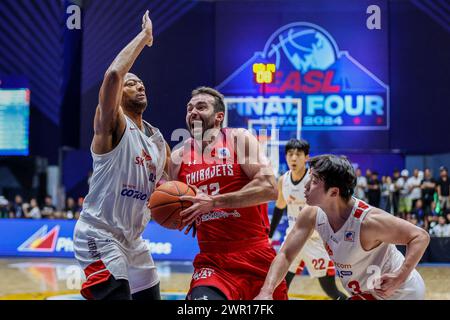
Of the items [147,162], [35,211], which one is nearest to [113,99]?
[147,162]

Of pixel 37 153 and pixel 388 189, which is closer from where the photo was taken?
pixel 388 189

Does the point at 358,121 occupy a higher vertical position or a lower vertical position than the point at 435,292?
higher

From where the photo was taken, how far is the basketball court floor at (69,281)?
666 cm

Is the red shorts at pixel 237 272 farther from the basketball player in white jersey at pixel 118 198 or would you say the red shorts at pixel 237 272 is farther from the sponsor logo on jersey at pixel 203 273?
the basketball player in white jersey at pixel 118 198

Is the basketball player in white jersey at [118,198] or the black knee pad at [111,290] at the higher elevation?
the basketball player in white jersey at [118,198]

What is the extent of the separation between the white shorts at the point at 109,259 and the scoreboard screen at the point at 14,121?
13107mm

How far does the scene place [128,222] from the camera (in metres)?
3.50

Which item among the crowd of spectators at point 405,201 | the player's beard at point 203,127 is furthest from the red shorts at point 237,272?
the crowd of spectators at point 405,201

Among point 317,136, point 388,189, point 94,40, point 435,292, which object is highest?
point 94,40
